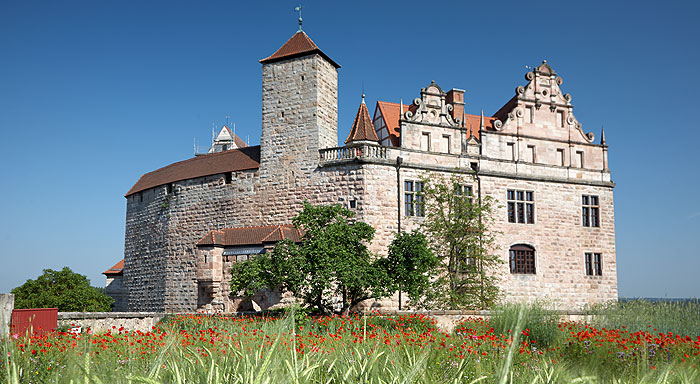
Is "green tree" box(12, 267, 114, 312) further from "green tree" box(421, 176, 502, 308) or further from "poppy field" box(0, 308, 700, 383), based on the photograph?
"green tree" box(421, 176, 502, 308)

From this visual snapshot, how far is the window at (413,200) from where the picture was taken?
22.3 m

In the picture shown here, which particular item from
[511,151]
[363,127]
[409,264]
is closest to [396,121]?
[363,127]

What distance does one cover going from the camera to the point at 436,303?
69.1 ft

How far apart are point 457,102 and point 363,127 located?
5.38 meters

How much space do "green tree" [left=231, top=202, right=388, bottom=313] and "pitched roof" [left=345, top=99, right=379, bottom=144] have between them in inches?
252

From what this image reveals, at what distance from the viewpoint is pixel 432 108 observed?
2347 centimetres

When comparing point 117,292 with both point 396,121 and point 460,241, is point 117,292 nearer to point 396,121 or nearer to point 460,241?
point 396,121

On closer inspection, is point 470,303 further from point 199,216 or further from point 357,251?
point 199,216

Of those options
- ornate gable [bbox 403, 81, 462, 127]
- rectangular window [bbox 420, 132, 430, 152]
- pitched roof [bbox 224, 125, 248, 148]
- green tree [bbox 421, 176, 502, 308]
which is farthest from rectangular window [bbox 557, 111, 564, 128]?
pitched roof [bbox 224, 125, 248, 148]

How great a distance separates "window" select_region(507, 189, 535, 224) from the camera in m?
24.1

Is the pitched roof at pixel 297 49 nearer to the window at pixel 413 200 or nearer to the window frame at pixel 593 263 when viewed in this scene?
the window at pixel 413 200

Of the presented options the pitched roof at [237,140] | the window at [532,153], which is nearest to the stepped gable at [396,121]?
the window at [532,153]

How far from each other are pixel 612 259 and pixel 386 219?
11.8 metres

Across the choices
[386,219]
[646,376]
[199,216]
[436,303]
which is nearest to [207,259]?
[199,216]
